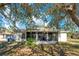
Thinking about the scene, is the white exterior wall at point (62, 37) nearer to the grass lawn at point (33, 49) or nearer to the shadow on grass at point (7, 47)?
the grass lawn at point (33, 49)

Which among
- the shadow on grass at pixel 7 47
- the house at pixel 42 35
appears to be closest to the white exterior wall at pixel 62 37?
the house at pixel 42 35

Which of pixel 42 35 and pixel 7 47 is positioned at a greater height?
pixel 42 35

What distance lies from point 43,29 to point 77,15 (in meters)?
0.44

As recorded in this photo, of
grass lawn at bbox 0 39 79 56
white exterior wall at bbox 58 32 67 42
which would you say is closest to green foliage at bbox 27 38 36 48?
grass lawn at bbox 0 39 79 56

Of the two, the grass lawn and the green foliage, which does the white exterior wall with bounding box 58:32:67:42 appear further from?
the green foliage

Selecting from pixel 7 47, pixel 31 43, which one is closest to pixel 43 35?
pixel 31 43

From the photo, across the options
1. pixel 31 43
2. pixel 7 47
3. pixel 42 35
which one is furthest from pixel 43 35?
pixel 7 47

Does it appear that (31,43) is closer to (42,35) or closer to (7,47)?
(42,35)

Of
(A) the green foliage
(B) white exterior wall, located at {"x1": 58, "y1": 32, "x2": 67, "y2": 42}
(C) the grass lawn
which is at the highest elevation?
(B) white exterior wall, located at {"x1": 58, "y1": 32, "x2": 67, "y2": 42}

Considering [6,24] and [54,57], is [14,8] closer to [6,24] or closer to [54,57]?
[6,24]

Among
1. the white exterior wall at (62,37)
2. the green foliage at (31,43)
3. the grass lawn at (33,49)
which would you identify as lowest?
the grass lawn at (33,49)

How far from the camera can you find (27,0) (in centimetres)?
248

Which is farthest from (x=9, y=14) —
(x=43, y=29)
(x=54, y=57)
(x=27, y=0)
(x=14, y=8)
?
(x=54, y=57)

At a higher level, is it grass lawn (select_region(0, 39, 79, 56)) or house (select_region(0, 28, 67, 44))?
house (select_region(0, 28, 67, 44))
